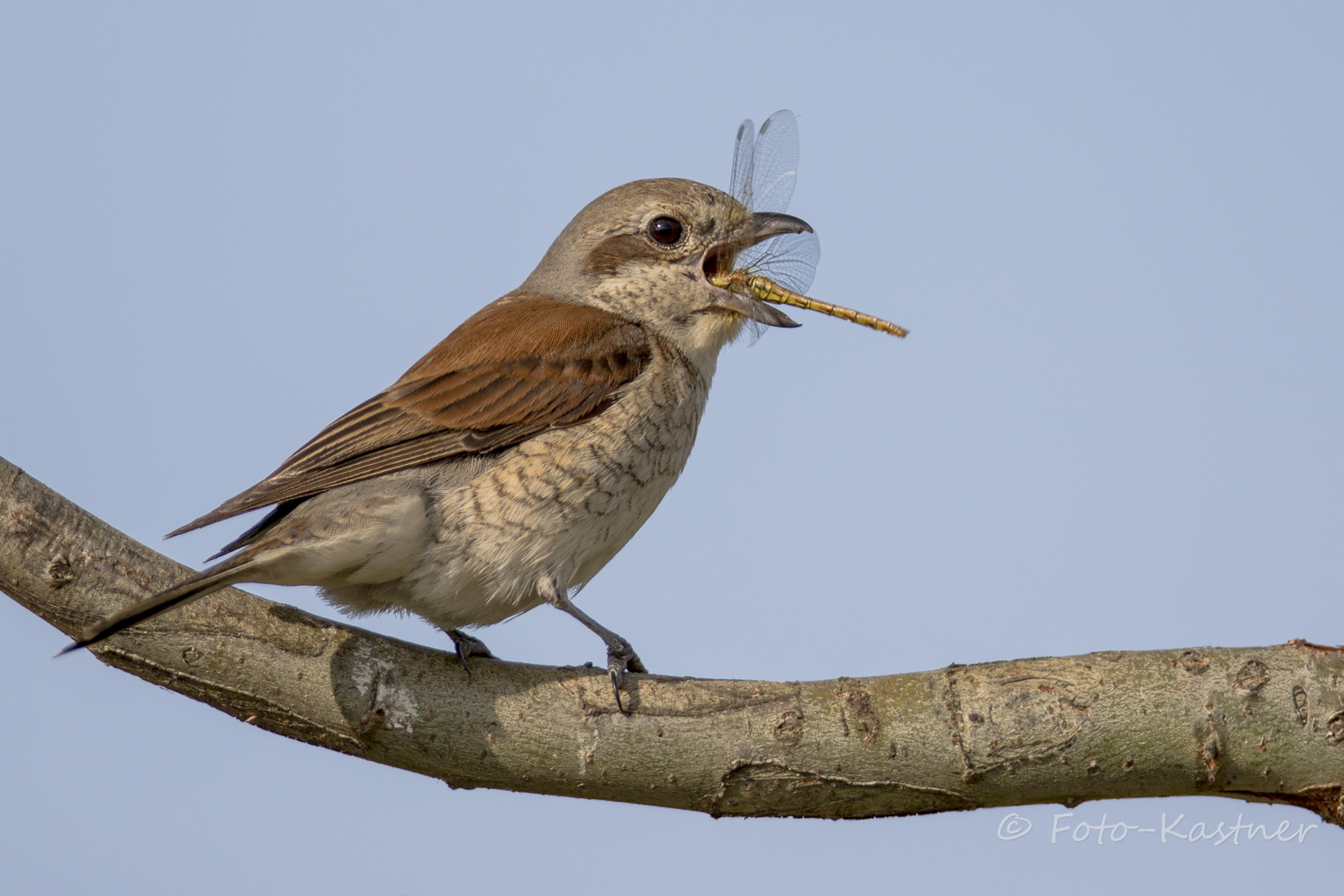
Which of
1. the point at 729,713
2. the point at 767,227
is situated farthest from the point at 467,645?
the point at 767,227

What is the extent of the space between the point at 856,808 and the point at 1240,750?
952 millimetres

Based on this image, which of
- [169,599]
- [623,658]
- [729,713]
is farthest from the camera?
[623,658]

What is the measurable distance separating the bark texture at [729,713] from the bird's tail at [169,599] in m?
0.29

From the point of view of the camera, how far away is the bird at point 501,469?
343 centimetres

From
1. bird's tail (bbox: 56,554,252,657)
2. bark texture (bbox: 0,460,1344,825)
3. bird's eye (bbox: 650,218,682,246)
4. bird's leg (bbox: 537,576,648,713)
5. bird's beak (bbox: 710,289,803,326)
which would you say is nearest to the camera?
bird's tail (bbox: 56,554,252,657)

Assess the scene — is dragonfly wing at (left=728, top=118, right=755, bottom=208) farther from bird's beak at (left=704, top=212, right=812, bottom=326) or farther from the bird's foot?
the bird's foot

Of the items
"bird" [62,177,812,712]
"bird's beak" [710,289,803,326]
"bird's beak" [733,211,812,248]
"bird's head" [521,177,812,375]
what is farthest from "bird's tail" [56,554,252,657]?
"bird's beak" [733,211,812,248]

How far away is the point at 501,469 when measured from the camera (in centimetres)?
365

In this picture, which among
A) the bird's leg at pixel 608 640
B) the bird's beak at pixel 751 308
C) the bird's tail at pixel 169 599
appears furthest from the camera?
the bird's beak at pixel 751 308

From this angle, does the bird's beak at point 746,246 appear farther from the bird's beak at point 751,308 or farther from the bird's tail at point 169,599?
the bird's tail at point 169,599

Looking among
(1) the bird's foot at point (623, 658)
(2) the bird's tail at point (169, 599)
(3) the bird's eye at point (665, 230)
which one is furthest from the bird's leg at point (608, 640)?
(3) the bird's eye at point (665, 230)

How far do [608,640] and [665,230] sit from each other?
1.73m

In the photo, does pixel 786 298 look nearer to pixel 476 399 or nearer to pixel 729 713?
pixel 476 399

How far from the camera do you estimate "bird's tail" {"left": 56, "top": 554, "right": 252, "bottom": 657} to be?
2.54 m
